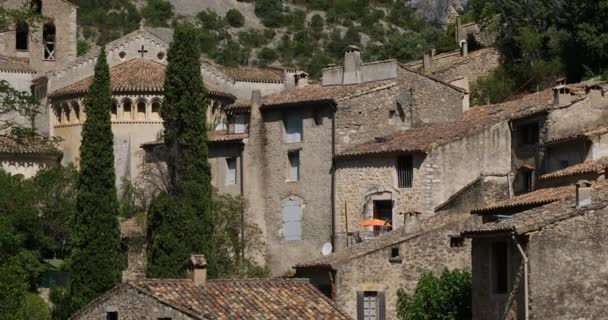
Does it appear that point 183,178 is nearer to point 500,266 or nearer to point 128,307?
point 128,307

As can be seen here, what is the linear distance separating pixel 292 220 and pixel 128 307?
17857 millimetres

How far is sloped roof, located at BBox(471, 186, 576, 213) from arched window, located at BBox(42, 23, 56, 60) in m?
48.1

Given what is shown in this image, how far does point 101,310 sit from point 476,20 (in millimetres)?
45992

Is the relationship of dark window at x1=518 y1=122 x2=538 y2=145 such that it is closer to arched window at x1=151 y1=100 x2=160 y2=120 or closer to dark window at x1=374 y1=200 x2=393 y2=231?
dark window at x1=374 y1=200 x2=393 y2=231

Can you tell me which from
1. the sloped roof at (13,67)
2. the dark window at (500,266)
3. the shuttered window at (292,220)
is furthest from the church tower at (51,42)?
the dark window at (500,266)

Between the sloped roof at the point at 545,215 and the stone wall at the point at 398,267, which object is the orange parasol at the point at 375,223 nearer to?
the stone wall at the point at 398,267

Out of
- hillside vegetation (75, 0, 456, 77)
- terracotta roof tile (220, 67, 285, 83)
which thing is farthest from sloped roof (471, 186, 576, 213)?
hillside vegetation (75, 0, 456, 77)

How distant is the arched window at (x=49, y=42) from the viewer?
3649 inches

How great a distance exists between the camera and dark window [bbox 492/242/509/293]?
41938 millimetres

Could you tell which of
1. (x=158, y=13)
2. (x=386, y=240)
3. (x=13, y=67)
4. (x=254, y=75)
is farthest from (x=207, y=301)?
(x=158, y=13)

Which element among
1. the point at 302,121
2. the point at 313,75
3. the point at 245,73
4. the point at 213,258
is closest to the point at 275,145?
the point at 302,121

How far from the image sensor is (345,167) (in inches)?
2346

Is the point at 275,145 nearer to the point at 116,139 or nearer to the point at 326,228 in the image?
the point at 326,228

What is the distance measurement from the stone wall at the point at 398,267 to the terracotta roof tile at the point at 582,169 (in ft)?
10.7
